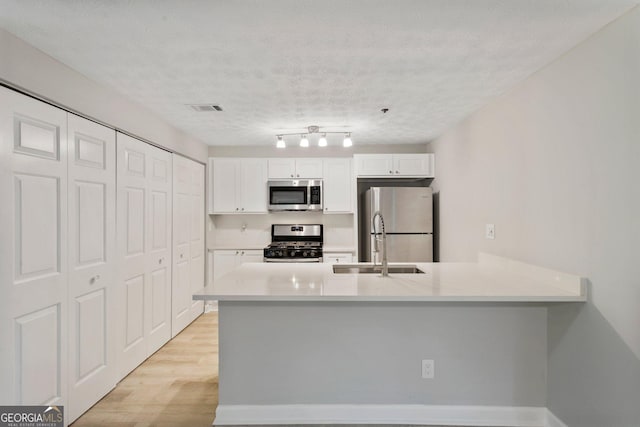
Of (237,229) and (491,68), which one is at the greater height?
(491,68)

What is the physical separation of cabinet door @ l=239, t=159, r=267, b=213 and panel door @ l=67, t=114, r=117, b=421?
6.95 ft

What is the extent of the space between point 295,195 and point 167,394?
2.72 meters

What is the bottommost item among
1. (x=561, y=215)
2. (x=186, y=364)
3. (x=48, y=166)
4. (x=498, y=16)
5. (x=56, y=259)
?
(x=186, y=364)

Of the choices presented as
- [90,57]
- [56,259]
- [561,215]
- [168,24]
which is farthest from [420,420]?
[90,57]

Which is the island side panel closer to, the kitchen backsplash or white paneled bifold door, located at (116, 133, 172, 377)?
white paneled bifold door, located at (116, 133, 172, 377)

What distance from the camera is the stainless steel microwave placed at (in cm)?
470

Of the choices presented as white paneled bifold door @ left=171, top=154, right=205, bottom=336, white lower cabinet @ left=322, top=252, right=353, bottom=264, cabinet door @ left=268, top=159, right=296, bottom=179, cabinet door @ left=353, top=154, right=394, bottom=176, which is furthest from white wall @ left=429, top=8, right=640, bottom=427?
white paneled bifold door @ left=171, top=154, right=205, bottom=336

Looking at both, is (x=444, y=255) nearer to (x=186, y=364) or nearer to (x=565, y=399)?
(x=565, y=399)

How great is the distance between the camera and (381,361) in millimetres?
2217

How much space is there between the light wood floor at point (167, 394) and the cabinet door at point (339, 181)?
2.32 meters

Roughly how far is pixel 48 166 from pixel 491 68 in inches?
107

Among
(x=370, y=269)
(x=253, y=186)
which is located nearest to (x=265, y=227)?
(x=253, y=186)

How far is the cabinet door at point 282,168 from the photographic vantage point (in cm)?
473

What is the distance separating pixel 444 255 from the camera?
13.3ft
